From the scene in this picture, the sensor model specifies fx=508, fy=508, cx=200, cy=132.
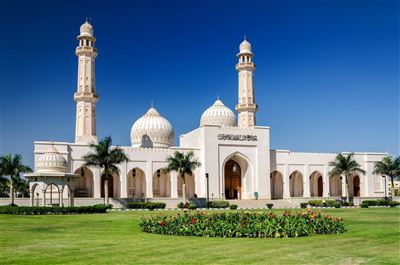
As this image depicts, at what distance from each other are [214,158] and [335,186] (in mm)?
17780

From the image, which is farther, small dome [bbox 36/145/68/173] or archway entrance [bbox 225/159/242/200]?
archway entrance [bbox 225/159/242/200]

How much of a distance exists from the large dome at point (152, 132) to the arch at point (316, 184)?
17045 millimetres

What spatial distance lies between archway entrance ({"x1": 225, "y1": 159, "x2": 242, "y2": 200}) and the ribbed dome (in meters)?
4.50

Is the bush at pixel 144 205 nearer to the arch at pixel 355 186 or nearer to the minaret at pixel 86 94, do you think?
the minaret at pixel 86 94

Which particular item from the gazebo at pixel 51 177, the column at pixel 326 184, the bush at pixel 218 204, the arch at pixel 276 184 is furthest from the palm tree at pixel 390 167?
the gazebo at pixel 51 177

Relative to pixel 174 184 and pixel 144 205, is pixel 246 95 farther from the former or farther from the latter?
pixel 144 205

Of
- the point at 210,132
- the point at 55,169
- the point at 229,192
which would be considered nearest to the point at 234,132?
the point at 210,132

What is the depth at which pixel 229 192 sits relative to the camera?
171 feet

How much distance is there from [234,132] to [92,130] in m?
14.0

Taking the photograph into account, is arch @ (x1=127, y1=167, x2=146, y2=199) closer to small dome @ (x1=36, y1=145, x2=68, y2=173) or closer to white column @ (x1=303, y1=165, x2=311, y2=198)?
small dome @ (x1=36, y1=145, x2=68, y2=173)

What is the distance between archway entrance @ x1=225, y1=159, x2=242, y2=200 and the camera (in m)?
52.2

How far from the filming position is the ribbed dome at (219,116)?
178 feet

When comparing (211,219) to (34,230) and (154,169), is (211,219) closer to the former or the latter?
(34,230)

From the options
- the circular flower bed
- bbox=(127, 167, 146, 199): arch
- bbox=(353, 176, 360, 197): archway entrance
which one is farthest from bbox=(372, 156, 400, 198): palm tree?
the circular flower bed
